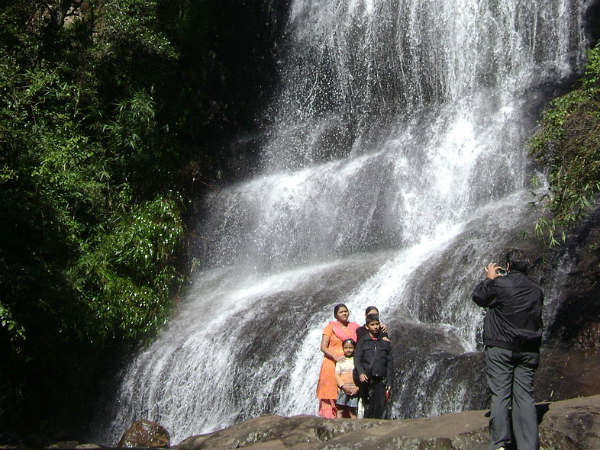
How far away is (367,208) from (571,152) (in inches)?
245

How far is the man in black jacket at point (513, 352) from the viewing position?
515cm

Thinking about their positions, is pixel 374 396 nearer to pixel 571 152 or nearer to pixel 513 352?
pixel 513 352

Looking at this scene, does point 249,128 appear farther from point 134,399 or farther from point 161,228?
point 134,399

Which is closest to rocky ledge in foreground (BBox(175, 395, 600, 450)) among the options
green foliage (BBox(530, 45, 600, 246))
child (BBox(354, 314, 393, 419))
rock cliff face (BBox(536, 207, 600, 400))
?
child (BBox(354, 314, 393, 419))

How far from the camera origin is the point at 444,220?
45.8 ft

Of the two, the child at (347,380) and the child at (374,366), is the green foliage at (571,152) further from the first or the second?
the child at (347,380)

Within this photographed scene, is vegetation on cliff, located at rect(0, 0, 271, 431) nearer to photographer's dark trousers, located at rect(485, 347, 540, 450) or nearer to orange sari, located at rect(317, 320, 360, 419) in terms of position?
orange sari, located at rect(317, 320, 360, 419)

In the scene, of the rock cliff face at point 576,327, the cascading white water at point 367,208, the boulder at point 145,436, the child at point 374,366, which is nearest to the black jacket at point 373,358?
the child at point 374,366

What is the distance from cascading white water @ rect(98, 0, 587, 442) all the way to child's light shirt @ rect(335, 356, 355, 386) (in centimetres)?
152

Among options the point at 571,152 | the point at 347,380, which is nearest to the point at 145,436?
the point at 347,380

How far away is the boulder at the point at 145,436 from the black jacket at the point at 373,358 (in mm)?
4198

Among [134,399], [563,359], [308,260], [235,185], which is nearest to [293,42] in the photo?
[235,185]

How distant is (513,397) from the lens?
17.4 feet

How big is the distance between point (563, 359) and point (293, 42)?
14763 millimetres
